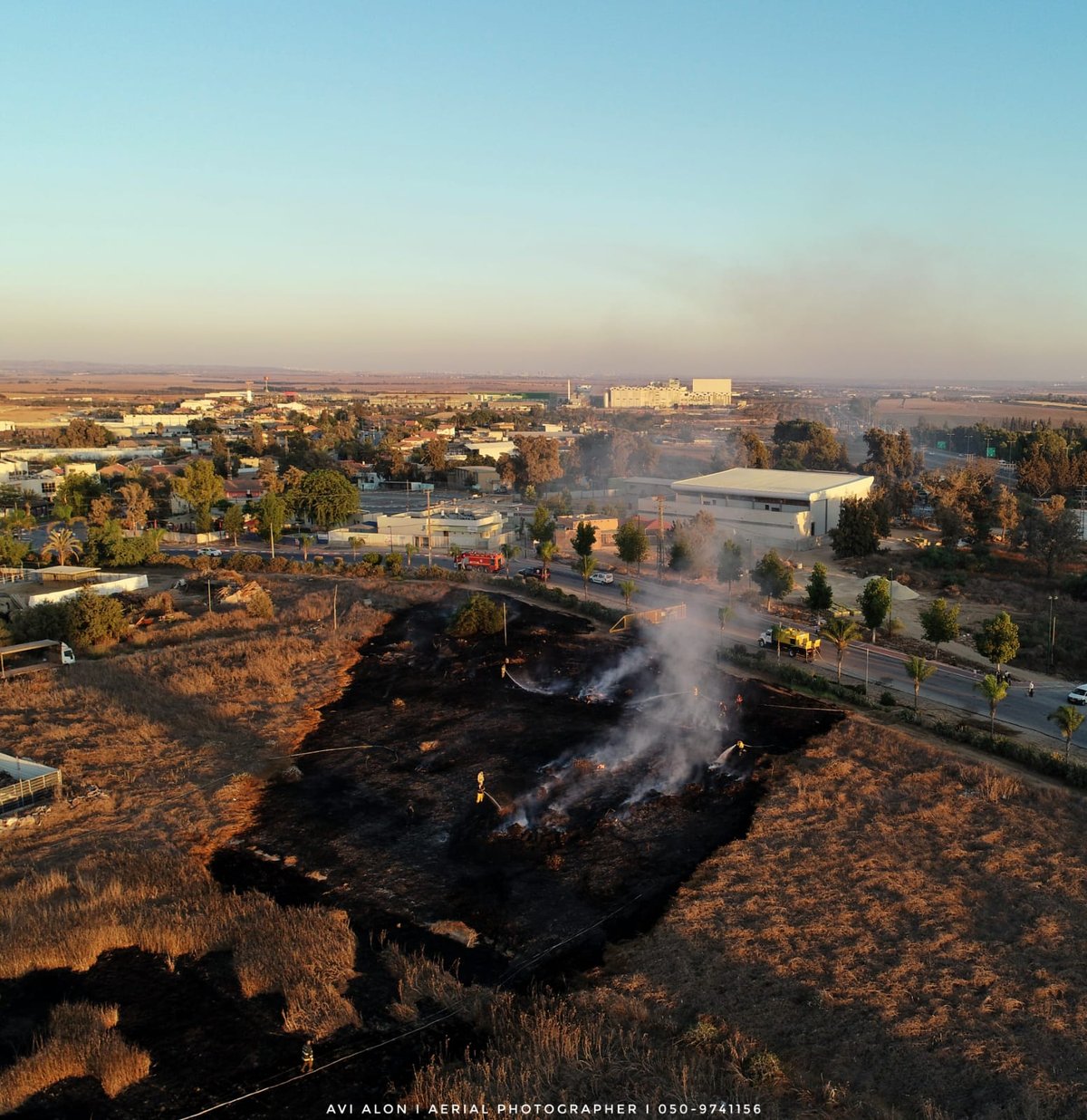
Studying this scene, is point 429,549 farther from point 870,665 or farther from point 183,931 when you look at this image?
point 183,931

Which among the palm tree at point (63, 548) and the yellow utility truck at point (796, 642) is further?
the palm tree at point (63, 548)

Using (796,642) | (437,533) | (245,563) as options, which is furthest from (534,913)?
(437,533)

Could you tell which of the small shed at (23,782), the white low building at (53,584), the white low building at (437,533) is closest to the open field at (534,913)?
the small shed at (23,782)

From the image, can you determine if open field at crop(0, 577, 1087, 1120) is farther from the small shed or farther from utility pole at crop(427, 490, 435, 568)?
utility pole at crop(427, 490, 435, 568)

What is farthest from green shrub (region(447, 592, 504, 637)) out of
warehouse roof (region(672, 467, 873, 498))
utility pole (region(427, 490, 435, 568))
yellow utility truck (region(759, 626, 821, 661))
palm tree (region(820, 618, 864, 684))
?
warehouse roof (region(672, 467, 873, 498))

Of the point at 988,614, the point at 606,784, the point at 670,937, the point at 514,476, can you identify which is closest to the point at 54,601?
the point at 606,784

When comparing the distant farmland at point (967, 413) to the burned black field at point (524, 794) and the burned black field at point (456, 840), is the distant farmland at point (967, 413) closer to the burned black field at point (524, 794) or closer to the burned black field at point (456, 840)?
the burned black field at point (524, 794)
